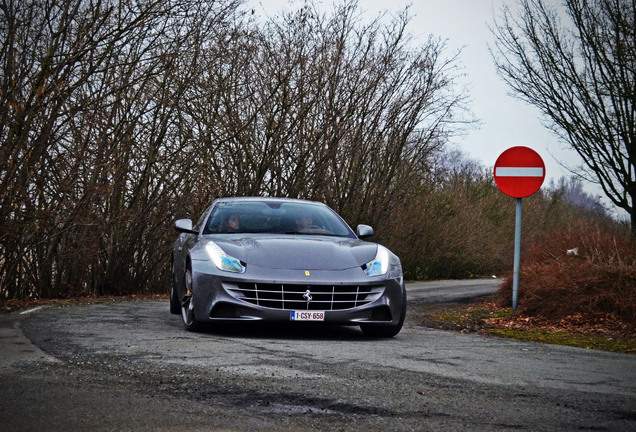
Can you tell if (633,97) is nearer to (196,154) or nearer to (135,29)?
(196,154)

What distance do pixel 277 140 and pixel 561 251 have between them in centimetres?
749

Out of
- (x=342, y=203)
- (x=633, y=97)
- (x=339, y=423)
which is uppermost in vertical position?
(x=633, y=97)

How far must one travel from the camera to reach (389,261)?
9.65 metres

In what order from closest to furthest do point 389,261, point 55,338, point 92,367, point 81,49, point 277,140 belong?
point 92,367 → point 55,338 → point 389,261 → point 81,49 → point 277,140

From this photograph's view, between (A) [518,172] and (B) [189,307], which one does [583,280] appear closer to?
(A) [518,172]

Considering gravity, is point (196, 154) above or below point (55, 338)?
above

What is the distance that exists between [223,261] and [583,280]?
570 centimetres

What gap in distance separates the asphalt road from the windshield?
4.60ft

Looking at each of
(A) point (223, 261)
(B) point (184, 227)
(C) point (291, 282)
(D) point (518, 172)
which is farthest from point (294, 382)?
(D) point (518, 172)

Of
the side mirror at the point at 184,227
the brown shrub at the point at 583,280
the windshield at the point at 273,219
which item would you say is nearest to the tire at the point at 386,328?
the windshield at the point at 273,219

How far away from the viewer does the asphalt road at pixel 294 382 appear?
16.2ft

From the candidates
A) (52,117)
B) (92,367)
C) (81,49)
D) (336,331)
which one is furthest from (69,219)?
(92,367)

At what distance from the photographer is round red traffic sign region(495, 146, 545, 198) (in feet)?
43.2

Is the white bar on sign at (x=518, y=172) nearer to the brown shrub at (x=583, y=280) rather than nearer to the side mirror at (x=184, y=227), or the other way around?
the brown shrub at (x=583, y=280)
